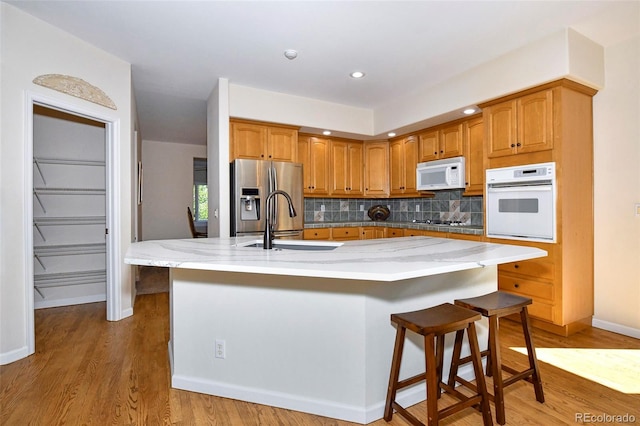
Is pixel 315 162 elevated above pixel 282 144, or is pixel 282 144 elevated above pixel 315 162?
pixel 282 144

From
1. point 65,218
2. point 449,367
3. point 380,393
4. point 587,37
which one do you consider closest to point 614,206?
point 587,37

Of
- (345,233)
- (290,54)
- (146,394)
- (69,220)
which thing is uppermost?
(290,54)

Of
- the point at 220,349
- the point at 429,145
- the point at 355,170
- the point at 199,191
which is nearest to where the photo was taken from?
the point at 220,349

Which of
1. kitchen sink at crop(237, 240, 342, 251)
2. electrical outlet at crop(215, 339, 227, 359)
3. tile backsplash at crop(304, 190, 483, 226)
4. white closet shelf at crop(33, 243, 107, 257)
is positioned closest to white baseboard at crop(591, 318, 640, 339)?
tile backsplash at crop(304, 190, 483, 226)

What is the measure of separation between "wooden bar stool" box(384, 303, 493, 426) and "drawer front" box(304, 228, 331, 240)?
3.08 metres

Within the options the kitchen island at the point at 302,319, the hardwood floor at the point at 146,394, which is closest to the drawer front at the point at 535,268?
the hardwood floor at the point at 146,394

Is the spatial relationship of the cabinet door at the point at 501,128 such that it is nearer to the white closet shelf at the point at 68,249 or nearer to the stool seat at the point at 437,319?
the stool seat at the point at 437,319

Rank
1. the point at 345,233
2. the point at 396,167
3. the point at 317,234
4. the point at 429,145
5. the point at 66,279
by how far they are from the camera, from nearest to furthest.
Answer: the point at 66,279
the point at 429,145
the point at 317,234
the point at 345,233
the point at 396,167

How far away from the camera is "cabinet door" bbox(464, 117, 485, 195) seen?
157 inches

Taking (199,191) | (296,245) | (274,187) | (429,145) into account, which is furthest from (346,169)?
(199,191)

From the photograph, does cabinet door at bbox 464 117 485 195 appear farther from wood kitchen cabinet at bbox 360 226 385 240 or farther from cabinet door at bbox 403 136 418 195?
wood kitchen cabinet at bbox 360 226 385 240

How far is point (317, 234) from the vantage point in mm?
4836

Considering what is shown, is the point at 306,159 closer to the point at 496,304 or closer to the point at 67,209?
the point at 67,209

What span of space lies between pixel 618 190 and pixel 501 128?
44.8 inches
